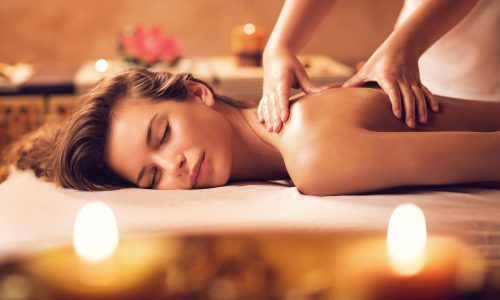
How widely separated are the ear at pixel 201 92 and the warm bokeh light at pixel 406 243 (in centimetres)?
108

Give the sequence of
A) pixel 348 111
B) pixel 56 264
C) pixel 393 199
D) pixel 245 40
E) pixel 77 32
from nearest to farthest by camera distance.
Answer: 1. pixel 56 264
2. pixel 393 199
3. pixel 348 111
4. pixel 245 40
5. pixel 77 32

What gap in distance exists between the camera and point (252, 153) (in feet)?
5.15

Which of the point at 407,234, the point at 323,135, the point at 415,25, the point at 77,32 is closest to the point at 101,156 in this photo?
the point at 323,135

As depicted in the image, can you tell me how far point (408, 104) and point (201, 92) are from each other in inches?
22.2

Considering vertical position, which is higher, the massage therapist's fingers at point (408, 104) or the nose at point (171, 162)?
the massage therapist's fingers at point (408, 104)

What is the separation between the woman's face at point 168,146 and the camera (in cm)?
144

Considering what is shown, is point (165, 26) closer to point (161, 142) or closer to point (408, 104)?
point (161, 142)

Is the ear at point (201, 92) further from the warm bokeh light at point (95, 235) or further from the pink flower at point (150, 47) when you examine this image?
the pink flower at point (150, 47)

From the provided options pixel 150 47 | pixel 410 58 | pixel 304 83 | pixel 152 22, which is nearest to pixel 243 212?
pixel 304 83

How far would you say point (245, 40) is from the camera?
350 cm

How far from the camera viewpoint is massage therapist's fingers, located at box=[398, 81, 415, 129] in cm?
140

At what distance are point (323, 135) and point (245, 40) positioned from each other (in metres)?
2.28

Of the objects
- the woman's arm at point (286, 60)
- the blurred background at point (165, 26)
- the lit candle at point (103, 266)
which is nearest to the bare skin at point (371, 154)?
the woman's arm at point (286, 60)

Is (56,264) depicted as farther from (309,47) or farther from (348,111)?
(309,47)
